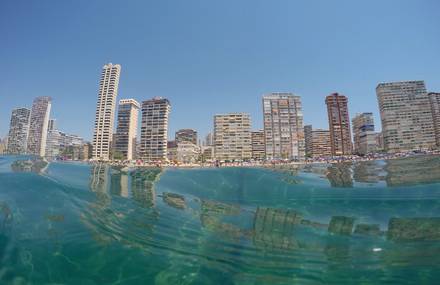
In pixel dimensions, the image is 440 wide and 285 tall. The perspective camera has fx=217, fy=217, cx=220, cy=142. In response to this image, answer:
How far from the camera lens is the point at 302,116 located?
124m

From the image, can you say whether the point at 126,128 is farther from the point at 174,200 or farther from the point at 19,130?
the point at 174,200

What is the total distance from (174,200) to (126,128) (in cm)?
14472

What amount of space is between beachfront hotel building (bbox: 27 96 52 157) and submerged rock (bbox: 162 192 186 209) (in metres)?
198

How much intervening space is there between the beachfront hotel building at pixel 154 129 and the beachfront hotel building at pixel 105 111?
747 inches

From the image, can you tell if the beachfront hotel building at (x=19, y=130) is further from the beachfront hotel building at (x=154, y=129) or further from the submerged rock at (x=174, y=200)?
the submerged rock at (x=174, y=200)

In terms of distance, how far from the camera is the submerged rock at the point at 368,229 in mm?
8375

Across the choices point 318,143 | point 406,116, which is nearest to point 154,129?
point 318,143

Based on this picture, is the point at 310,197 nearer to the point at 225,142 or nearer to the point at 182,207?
the point at 182,207

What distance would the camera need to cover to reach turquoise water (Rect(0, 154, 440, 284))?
17.3 feet

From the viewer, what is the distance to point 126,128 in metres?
143

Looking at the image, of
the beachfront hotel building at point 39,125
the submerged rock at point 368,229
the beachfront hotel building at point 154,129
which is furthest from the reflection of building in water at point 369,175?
the beachfront hotel building at point 39,125

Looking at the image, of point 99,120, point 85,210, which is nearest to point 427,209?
point 85,210

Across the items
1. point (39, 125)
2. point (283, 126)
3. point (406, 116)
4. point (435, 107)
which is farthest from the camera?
point (39, 125)

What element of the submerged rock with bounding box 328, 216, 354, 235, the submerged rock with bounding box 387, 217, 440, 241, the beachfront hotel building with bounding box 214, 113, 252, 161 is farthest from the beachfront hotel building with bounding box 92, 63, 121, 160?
the submerged rock with bounding box 387, 217, 440, 241
